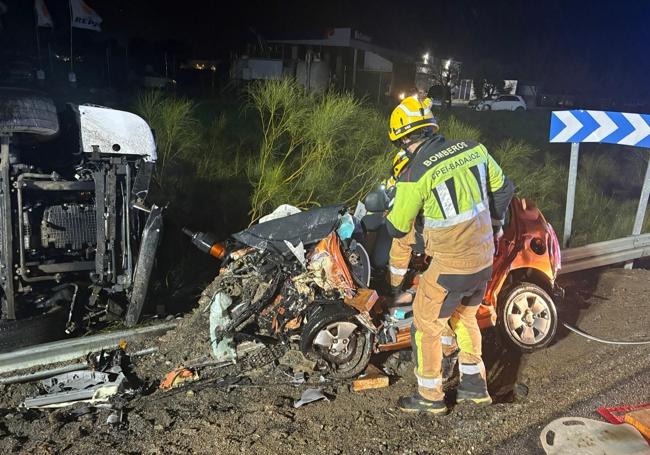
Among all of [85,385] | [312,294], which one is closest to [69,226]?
[85,385]

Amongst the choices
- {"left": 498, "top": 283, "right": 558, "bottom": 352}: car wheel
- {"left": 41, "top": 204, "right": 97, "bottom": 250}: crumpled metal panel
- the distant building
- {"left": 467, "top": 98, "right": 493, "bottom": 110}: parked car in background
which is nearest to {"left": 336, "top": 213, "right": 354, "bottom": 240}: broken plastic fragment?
{"left": 498, "top": 283, "right": 558, "bottom": 352}: car wheel

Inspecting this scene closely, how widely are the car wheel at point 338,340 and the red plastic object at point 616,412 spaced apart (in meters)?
1.68

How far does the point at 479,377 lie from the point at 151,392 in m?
2.34

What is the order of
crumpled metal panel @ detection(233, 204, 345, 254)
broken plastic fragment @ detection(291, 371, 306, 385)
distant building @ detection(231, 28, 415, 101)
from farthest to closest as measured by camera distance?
distant building @ detection(231, 28, 415, 101) → crumpled metal panel @ detection(233, 204, 345, 254) → broken plastic fragment @ detection(291, 371, 306, 385)

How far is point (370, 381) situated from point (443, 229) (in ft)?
4.31

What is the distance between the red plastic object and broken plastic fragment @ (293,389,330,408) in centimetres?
191

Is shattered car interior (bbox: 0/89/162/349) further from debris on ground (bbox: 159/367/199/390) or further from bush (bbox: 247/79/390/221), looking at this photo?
bush (bbox: 247/79/390/221)

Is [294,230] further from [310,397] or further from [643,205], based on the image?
[643,205]

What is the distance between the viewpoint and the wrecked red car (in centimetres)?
409

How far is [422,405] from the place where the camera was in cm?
378

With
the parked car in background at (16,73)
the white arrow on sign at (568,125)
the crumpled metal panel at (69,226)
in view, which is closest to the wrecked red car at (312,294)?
the crumpled metal panel at (69,226)

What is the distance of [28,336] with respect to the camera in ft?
14.2

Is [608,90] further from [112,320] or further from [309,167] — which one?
[112,320]

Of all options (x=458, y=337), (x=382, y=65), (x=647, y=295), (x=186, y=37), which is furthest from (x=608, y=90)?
(x=458, y=337)
